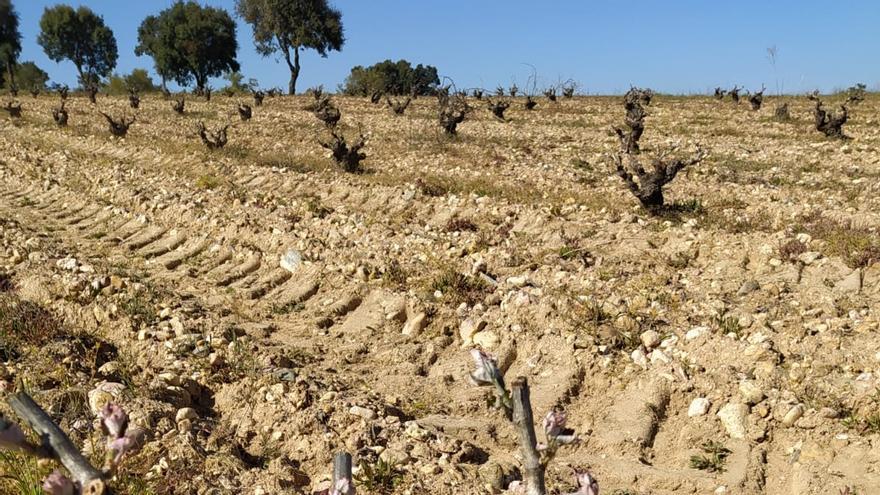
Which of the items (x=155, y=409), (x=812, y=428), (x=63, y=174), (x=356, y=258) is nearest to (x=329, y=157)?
(x=63, y=174)

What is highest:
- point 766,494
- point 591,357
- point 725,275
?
point 725,275

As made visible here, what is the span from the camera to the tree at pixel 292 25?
43875mm

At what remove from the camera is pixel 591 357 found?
5262 millimetres

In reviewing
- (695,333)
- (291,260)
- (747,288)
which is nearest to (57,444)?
(695,333)

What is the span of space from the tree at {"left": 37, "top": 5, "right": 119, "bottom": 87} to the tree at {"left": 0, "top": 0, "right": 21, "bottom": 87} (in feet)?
6.78

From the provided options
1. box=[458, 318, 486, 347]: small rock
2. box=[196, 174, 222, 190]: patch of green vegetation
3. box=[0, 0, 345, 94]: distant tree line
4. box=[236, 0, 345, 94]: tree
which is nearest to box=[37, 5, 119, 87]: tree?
box=[0, 0, 345, 94]: distant tree line

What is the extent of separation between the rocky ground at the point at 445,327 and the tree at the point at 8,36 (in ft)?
167

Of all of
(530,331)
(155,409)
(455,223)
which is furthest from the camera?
(455,223)

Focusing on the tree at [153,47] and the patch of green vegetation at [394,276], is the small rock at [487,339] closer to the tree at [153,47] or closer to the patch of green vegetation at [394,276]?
the patch of green vegetation at [394,276]

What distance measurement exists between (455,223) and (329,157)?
267 inches

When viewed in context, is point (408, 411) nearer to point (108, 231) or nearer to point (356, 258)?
point (356, 258)

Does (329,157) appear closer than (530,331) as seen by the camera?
No

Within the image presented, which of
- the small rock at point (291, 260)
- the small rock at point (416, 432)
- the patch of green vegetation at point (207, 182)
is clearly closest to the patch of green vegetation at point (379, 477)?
the small rock at point (416, 432)

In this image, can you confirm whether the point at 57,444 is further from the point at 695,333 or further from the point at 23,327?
the point at 695,333
